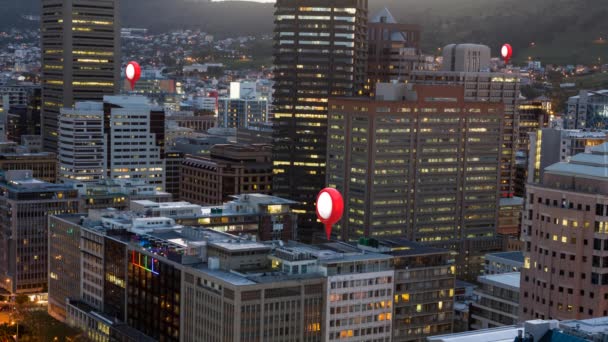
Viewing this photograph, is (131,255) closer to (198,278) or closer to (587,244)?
(198,278)

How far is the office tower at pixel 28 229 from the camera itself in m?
179

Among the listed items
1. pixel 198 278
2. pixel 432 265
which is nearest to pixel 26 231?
pixel 198 278

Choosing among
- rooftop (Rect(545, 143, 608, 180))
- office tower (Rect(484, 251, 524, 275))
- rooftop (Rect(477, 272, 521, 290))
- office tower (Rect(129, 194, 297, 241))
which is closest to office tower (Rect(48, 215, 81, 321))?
office tower (Rect(129, 194, 297, 241))

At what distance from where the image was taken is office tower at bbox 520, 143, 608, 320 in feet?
348

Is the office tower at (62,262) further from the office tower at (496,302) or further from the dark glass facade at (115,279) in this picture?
the office tower at (496,302)

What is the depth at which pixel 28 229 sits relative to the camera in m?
180

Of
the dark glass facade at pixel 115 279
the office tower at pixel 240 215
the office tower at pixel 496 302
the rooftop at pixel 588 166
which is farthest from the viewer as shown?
the office tower at pixel 240 215

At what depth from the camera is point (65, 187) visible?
605 feet

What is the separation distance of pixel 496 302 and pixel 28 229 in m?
83.4

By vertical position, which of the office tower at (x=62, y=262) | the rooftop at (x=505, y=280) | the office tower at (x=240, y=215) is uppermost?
the office tower at (x=240, y=215)

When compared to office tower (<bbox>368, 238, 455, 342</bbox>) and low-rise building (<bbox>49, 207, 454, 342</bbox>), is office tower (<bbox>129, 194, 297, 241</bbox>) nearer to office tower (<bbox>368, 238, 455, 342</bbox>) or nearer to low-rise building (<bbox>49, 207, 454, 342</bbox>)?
low-rise building (<bbox>49, 207, 454, 342</bbox>)

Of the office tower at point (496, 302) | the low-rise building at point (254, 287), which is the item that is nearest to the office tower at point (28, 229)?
the low-rise building at point (254, 287)

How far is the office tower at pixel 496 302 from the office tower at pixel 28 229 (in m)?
76.0

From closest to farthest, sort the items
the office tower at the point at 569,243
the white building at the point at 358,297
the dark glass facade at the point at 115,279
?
the office tower at the point at 569,243 < the white building at the point at 358,297 < the dark glass facade at the point at 115,279
